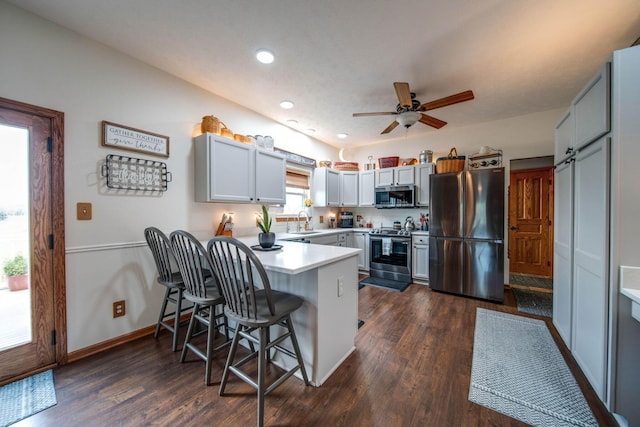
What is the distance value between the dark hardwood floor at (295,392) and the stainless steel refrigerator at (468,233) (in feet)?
4.21

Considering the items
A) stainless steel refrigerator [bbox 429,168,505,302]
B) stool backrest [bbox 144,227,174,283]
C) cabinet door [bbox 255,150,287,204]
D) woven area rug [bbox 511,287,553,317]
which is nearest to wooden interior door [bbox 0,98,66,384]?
stool backrest [bbox 144,227,174,283]

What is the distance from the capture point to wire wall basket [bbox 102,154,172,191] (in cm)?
219

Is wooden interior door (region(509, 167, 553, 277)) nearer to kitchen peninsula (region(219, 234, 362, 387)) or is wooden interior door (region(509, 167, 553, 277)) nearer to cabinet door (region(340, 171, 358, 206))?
cabinet door (region(340, 171, 358, 206))

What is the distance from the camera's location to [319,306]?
1688 millimetres

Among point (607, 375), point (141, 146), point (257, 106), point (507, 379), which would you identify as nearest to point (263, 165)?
point (257, 106)

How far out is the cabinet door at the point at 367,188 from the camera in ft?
16.2

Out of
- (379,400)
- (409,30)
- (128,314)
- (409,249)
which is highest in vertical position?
(409,30)

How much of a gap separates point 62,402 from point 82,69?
2.54 m

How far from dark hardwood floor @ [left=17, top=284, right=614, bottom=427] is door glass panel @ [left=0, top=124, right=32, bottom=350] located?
0.45 meters

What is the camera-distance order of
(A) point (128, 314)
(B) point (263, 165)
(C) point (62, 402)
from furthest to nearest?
(B) point (263, 165)
(A) point (128, 314)
(C) point (62, 402)

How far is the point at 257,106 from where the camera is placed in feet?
11.1

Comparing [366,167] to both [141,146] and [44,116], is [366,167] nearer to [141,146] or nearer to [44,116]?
[141,146]

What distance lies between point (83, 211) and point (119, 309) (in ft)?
3.10

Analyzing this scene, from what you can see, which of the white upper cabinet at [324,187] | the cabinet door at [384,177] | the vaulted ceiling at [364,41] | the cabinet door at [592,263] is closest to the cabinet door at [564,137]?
the cabinet door at [592,263]
